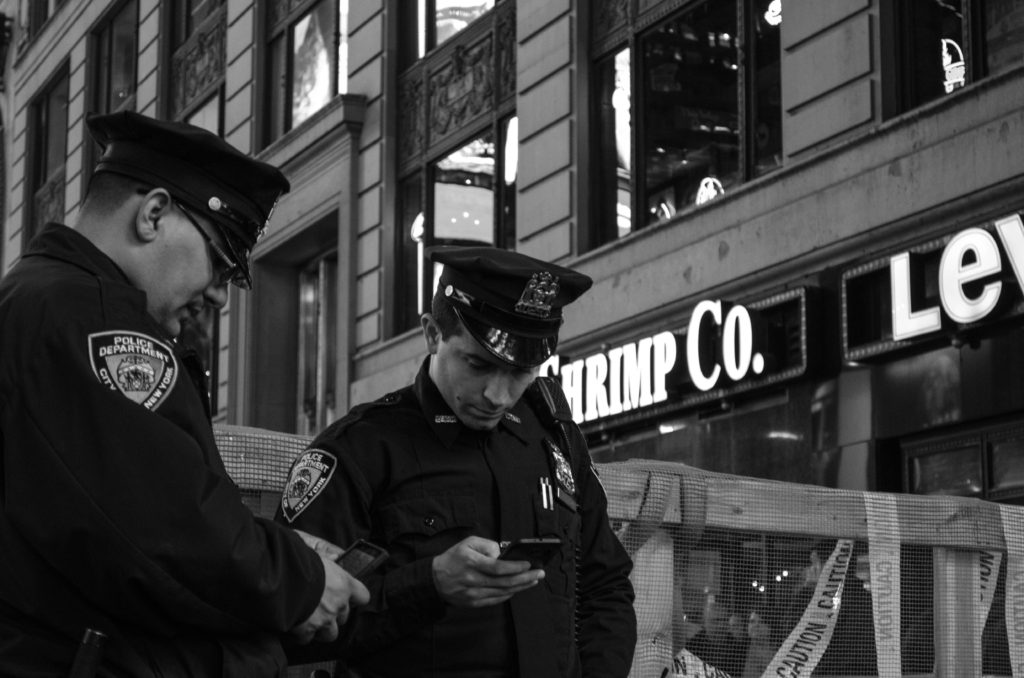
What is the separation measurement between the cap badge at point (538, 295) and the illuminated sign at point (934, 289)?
812 cm

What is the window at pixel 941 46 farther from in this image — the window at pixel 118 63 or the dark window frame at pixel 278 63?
the window at pixel 118 63

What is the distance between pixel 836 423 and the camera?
45.5 feet

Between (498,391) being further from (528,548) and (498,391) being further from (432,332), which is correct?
(528,548)

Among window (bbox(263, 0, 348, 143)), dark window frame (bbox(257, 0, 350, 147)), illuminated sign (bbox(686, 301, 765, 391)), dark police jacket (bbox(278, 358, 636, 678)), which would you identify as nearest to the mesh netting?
dark police jacket (bbox(278, 358, 636, 678))

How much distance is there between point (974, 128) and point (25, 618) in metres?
10.6

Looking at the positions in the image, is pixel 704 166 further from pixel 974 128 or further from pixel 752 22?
pixel 974 128

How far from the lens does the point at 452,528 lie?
3953 millimetres

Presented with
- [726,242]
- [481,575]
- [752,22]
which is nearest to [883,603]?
[481,575]

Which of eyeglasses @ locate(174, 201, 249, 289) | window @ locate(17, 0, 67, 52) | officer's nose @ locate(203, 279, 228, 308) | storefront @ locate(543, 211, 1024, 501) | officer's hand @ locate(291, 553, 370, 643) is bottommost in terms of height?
officer's hand @ locate(291, 553, 370, 643)

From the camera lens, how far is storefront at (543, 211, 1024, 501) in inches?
479

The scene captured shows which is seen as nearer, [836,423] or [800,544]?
[800,544]

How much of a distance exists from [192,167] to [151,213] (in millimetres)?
136

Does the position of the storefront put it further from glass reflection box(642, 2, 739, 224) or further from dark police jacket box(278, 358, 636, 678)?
dark police jacket box(278, 358, 636, 678)

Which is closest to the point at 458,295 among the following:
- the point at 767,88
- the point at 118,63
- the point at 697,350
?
the point at 697,350
